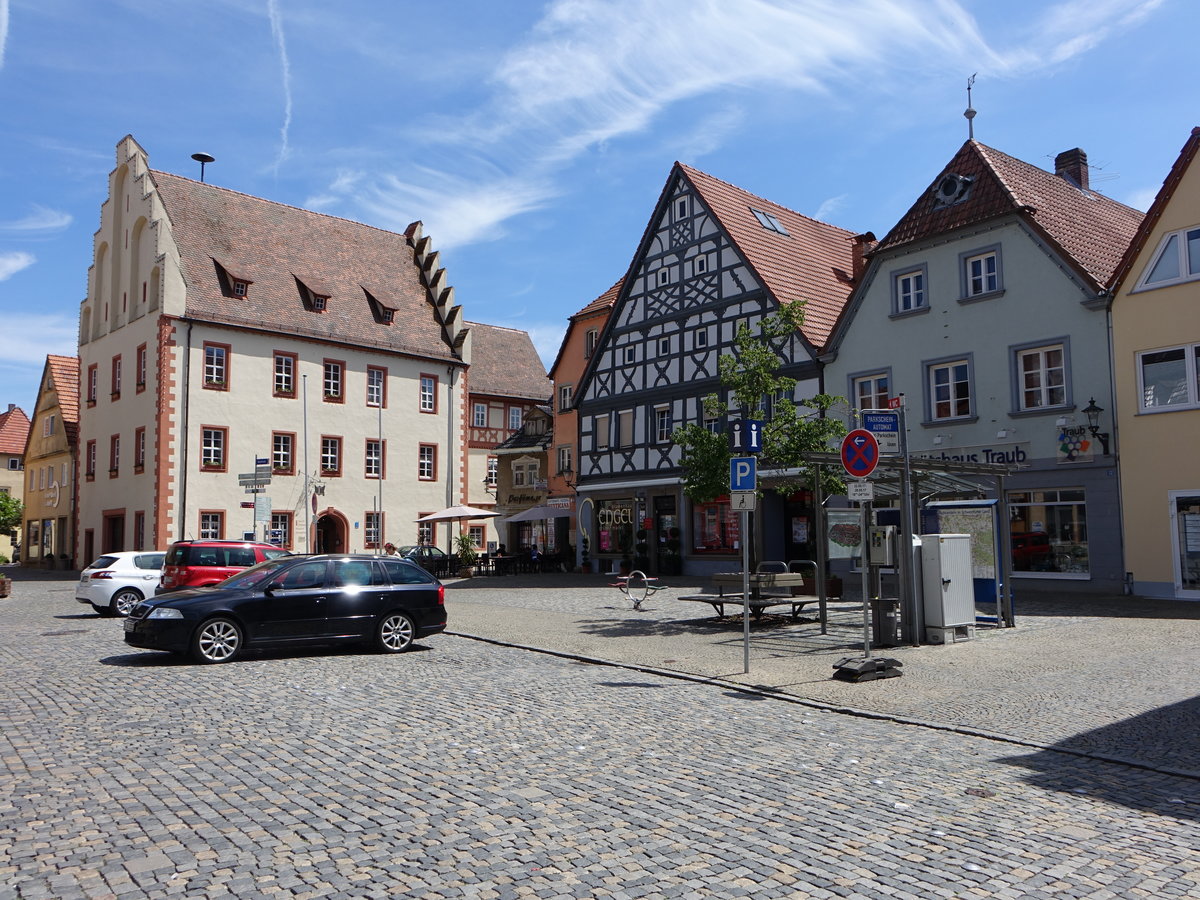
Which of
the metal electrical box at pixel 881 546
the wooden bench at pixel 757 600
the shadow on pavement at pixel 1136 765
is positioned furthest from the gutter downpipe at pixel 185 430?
the shadow on pavement at pixel 1136 765

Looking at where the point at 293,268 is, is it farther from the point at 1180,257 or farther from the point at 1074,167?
the point at 1180,257

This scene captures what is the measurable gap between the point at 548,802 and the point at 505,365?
Answer: 51.2 m

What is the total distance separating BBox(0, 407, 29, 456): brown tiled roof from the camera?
247ft

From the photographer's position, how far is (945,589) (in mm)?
14289

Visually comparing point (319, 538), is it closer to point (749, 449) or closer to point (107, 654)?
point (107, 654)

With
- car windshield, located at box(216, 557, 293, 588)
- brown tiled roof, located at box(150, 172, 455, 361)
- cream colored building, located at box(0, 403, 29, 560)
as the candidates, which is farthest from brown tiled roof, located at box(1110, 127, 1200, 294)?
cream colored building, located at box(0, 403, 29, 560)

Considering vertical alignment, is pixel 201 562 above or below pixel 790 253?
below

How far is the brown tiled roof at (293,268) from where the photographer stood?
135 ft

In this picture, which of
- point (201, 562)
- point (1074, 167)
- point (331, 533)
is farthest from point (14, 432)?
point (1074, 167)

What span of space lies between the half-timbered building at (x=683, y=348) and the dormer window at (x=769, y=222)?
0.20 ft

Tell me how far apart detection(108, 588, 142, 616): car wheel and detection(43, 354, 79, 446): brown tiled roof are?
34.4m

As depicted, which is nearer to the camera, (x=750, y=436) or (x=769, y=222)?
(x=750, y=436)

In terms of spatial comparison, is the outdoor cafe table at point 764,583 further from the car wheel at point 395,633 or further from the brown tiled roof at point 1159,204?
the brown tiled roof at point 1159,204

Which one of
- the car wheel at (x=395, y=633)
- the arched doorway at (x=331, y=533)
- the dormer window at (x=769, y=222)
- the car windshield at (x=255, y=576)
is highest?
the dormer window at (x=769, y=222)
